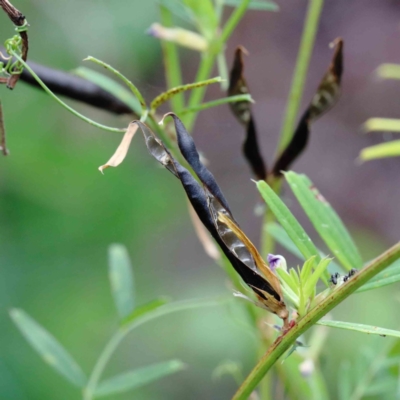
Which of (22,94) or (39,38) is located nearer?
(22,94)

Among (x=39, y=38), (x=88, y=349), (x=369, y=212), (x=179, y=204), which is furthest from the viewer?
(x=369, y=212)

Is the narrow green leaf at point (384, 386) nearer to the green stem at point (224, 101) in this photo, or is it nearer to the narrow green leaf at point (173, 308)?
the narrow green leaf at point (173, 308)

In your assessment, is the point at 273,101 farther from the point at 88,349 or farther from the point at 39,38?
the point at 88,349

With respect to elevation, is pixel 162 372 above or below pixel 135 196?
below

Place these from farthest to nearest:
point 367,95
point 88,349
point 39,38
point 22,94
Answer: point 367,95 → point 39,38 → point 22,94 → point 88,349

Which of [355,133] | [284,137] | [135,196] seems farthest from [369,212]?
[284,137]

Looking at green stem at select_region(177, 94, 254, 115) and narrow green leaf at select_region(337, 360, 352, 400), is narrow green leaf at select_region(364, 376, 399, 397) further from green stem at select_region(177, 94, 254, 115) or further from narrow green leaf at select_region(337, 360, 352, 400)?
green stem at select_region(177, 94, 254, 115)

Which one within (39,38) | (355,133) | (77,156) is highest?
(39,38)
